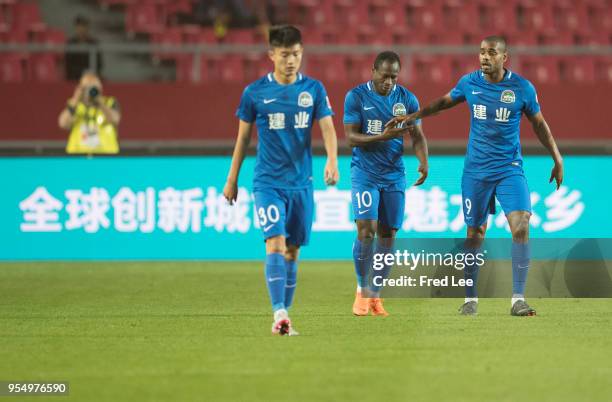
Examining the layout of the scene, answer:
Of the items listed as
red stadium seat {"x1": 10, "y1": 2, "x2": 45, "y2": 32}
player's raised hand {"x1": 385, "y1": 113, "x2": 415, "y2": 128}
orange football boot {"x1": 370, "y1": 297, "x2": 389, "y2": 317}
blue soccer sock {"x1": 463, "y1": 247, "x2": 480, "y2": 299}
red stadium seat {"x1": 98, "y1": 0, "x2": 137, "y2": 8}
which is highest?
red stadium seat {"x1": 98, "y1": 0, "x2": 137, "y2": 8}

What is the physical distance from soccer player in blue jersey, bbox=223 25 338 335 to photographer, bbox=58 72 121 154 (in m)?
7.56

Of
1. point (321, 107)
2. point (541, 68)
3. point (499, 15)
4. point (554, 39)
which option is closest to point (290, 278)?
point (321, 107)

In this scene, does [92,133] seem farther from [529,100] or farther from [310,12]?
[529,100]

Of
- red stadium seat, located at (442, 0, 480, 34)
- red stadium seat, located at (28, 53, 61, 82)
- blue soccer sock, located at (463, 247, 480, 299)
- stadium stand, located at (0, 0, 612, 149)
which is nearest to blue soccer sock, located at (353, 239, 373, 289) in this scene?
blue soccer sock, located at (463, 247, 480, 299)

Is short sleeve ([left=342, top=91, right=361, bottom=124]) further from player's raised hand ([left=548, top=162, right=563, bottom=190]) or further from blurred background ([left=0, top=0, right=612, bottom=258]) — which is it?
blurred background ([left=0, top=0, right=612, bottom=258])

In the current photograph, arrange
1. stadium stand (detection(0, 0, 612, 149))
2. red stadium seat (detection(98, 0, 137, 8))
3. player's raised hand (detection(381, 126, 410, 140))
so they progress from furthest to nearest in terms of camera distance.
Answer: red stadium seat (detection(98, 0, 137, 8)) → stadium stand (detection(0, 0, 612, 149)) → player's raised hand (detection(381, 126, 410, 140))

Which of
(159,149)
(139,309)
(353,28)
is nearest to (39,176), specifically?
(159,149)

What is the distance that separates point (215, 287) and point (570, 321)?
176 inches

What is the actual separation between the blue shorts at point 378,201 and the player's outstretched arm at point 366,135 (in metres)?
0.35

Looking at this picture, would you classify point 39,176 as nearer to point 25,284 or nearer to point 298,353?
point 25,284

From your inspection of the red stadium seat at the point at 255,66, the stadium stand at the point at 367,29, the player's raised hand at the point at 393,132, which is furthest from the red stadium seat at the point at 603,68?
the player's raised hand at the point at 393,132

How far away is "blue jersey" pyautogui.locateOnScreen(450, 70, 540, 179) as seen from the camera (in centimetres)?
1005

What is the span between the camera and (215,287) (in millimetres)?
12914

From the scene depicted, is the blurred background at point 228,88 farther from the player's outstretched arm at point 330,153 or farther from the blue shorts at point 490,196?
the player's outstretched arm at point 330,153
